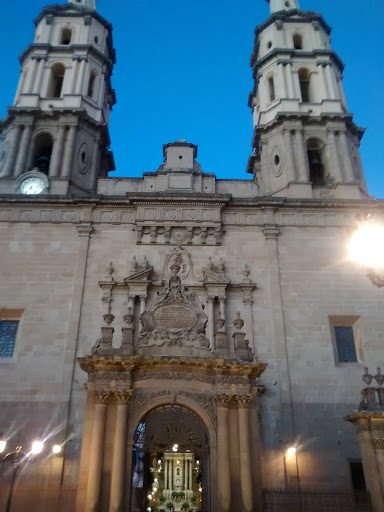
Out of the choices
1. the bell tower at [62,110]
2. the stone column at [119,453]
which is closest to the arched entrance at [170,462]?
the stone column at [119,453]

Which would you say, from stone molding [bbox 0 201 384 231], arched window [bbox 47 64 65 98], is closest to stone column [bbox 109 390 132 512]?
stone molding [bbox 0 201 384 231]

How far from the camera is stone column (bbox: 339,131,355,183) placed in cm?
2600

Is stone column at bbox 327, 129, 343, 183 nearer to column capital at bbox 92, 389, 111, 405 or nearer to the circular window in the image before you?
the circular window

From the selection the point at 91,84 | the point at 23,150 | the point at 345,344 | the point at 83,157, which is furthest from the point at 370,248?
the point at 91,84

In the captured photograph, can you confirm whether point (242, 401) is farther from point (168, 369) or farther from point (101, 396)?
point (101, 396)

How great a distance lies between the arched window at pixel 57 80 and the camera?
100 ft

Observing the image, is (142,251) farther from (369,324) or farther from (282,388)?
(369,324)

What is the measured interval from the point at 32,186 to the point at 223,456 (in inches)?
700

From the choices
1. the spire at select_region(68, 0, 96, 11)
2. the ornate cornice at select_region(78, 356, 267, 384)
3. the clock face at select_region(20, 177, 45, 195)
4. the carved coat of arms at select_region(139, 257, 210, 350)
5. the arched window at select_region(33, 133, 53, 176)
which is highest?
the spire at select_region(68, 0, 96, 11)

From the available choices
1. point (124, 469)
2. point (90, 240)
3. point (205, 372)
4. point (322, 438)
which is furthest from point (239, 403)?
point (90, 240)

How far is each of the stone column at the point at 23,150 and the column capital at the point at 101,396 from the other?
15.6 metres

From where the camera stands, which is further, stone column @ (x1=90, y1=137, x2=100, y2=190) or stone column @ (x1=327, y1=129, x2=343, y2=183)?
stone column @ (x1=90, y1=137, x2=100, y2=190)

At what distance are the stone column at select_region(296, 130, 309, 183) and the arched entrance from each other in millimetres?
15507

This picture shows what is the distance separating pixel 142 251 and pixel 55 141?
10.1 m
